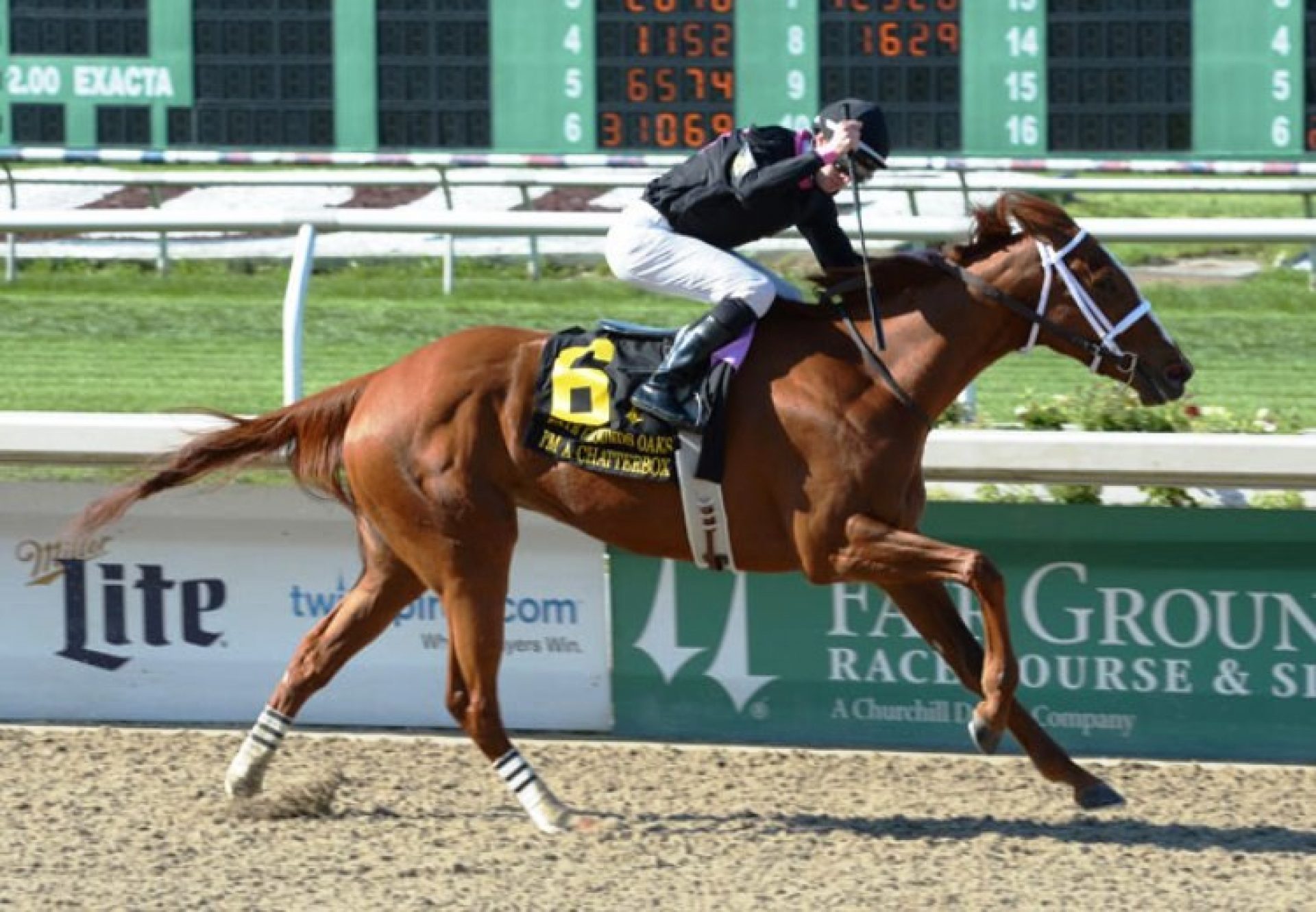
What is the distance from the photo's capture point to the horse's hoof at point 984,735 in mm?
4887

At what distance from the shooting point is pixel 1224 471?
5504mm

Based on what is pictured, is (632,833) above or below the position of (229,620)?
below

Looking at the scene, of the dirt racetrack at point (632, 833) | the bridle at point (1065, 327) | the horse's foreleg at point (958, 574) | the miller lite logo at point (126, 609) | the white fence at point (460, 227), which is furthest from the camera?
the miller lite logo at point (126, 609)

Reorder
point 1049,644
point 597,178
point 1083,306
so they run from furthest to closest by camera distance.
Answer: point 597,178
point 1049,644
point 1083,306

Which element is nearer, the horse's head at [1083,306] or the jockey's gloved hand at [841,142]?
the jockey's gloved hand at [841,142]

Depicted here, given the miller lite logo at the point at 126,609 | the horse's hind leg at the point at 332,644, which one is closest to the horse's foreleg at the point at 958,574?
the horse's hind leg at the point at 332,644

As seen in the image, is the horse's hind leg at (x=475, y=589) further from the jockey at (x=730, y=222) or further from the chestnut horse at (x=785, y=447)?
the jockey at (x=730, y=222)

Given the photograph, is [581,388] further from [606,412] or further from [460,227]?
[460,227]

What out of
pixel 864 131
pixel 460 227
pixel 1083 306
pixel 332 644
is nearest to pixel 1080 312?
pixel 1083 306

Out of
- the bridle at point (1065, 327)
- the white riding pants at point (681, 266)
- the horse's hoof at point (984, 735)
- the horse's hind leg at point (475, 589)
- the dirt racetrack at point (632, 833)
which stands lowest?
the dirt racetrack at point (632, 833)

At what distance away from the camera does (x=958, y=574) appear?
4844 mm

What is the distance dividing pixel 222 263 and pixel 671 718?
7509 millimetres

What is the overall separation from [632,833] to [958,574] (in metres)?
0.93

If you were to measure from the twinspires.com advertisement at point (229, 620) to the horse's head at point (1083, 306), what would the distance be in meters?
1.46
